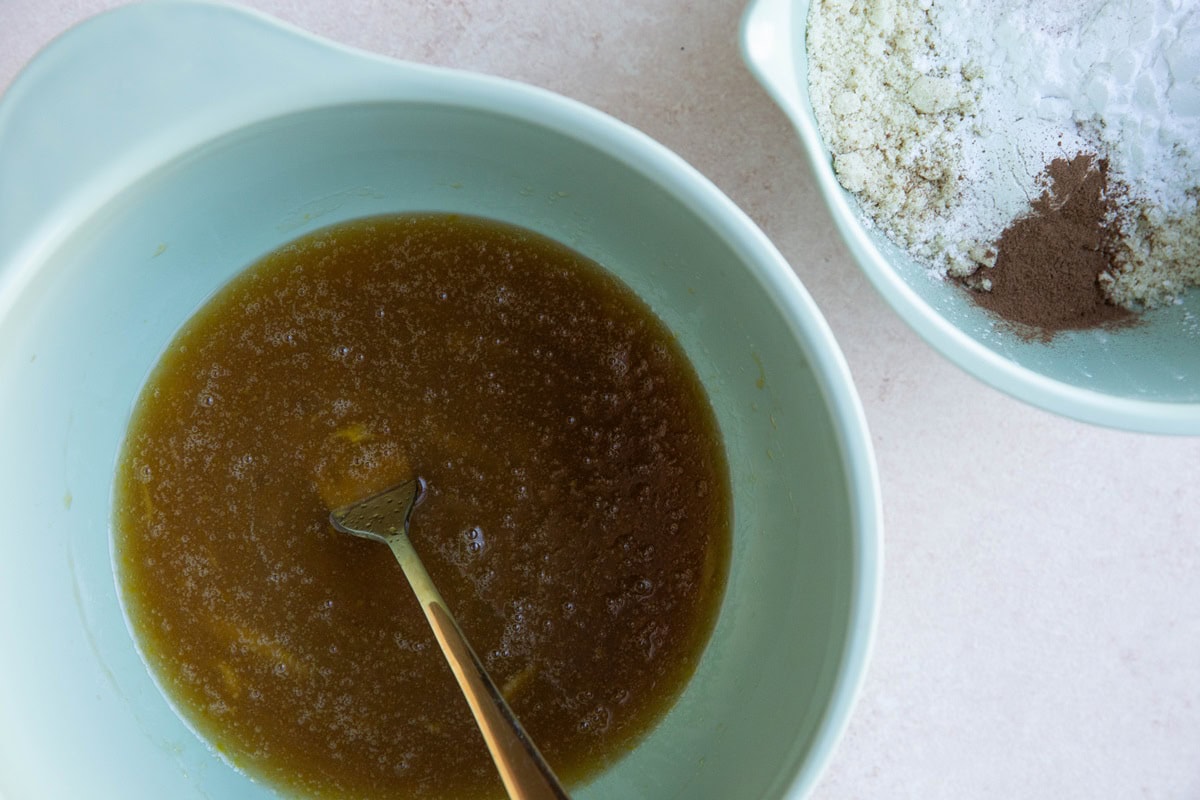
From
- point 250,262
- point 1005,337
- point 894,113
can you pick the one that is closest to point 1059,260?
point 1005,337

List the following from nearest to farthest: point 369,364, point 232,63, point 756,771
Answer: point 232,63 < point 756,771 < point 369,364

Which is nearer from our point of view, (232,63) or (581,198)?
(232,63)

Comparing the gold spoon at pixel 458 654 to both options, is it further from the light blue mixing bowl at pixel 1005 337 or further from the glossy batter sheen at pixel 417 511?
the light blue mixing bowl at pixel 1005 337

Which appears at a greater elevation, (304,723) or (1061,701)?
(304,723)

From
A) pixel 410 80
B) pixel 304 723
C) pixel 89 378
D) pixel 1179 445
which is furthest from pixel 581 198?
pixel 1179 445

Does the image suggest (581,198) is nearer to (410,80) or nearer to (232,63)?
(410,80)

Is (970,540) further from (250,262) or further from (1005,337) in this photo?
(250,262)

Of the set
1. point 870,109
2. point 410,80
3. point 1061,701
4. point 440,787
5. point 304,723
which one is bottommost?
point 1061,701
